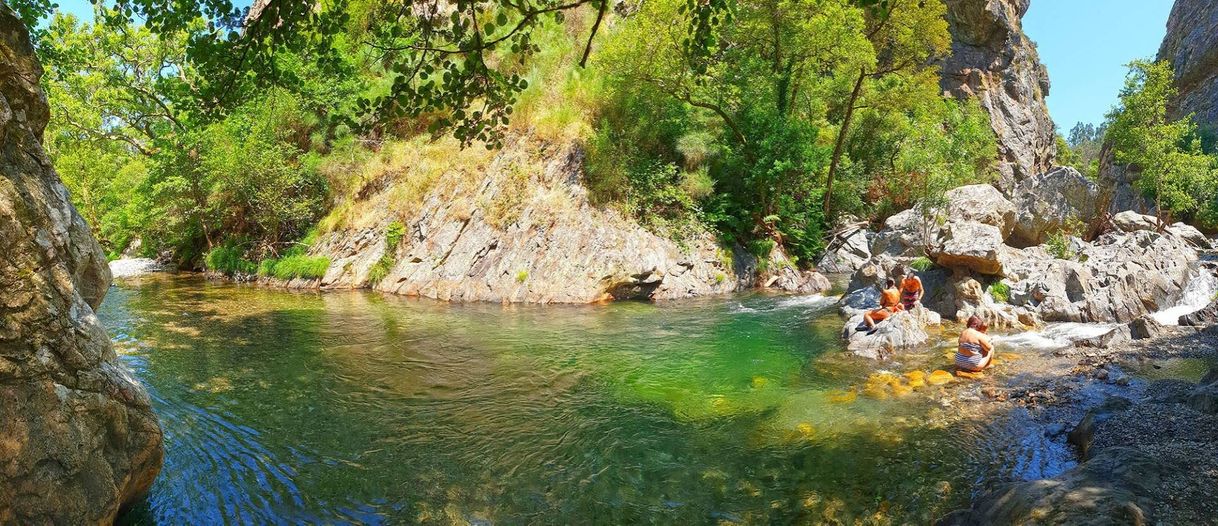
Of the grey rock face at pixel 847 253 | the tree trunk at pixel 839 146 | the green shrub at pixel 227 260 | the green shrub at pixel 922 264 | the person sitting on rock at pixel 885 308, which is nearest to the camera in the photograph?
the person sitting on rock at pixel 885 308

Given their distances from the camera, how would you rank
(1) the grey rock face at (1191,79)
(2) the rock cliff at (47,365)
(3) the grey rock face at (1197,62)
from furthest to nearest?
(3) the grey rock face at (1197,62)
(1) the grey rock face at (1191,79)
(2) the rock cliff at (47,365)

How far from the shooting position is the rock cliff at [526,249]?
2016cm

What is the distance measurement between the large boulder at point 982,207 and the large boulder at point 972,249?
13.1 feet

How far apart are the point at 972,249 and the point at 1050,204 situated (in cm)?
917

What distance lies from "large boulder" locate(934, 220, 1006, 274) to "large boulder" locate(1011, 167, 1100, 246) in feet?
22.4

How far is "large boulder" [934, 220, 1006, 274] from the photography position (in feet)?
50.9

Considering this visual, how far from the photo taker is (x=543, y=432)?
7.98 m

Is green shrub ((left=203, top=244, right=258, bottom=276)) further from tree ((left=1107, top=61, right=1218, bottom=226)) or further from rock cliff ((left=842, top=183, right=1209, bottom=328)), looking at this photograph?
tree ((left=1107, top=61, right=1218, bottom=226))

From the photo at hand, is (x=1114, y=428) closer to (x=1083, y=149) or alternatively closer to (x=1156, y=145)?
(x=1156, y=145)

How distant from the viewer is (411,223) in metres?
23.5

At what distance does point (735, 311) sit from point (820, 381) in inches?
285

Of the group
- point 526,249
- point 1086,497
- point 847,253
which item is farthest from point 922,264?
point 1086,497

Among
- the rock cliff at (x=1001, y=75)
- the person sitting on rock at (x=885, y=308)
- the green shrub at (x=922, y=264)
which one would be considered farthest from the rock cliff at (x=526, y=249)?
the rock cliff at (x=1001, y=75)

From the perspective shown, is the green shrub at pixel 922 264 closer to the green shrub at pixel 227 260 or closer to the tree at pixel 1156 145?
the tree at pixel 1156 145
